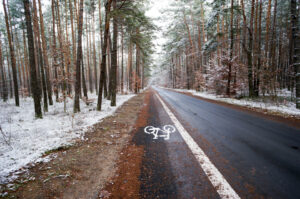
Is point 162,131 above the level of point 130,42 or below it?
below

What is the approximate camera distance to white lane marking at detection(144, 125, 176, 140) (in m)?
4.28

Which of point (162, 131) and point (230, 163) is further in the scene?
point (162, 131)

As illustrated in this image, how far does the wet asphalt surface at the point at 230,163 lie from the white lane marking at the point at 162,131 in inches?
7.1

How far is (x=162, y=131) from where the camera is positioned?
467cm

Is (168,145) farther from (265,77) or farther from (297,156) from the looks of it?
(265,77)

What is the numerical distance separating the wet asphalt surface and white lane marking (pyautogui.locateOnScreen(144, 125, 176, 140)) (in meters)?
0.18

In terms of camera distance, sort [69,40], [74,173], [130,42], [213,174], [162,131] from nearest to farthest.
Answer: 1. [213,174]
2. [74,173]
3. [162,131]
4. [69,40]
5. [130,42]

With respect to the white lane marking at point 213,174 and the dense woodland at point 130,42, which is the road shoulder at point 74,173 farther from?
the dense woodland at point 130,42

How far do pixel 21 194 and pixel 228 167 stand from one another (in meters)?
3.54

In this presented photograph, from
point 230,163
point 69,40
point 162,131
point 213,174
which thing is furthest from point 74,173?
point 69,40

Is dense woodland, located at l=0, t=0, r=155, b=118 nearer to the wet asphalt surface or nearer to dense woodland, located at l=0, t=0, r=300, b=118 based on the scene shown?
dense woodland, located at l=0, t=0, r=300, b=118

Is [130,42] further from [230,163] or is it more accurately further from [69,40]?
[230,163]

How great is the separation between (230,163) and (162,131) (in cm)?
232

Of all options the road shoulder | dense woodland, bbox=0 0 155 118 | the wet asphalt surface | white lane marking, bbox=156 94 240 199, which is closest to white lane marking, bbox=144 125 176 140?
the wet asphalt surface
